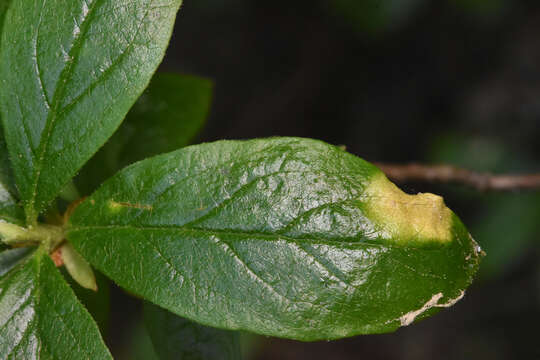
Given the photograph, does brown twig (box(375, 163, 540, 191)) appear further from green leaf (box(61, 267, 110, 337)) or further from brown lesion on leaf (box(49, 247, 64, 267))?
brown lesion on leaf (box(49, 247, 64, 267))

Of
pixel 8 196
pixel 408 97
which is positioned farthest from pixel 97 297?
pixel 408 97

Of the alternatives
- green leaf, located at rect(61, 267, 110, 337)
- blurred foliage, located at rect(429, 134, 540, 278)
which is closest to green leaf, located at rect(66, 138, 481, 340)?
green leaf, located at rect(61, 267, 110, 337)

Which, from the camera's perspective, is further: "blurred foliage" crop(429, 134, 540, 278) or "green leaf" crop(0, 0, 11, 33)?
"blurred foliage" crop(429, 134, 540, 278)

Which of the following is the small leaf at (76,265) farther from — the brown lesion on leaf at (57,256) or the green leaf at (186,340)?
the green leaf at (186,340)

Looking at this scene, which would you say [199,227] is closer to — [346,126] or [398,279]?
[398,279]

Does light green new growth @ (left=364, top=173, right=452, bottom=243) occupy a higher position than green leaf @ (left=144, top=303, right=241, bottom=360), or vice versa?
light green new growth @ (left=364, top=173, right=452, bottom=243)

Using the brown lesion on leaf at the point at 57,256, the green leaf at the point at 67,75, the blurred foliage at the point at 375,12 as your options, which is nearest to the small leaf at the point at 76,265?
the brown lesion on leaf at the point at 57,256

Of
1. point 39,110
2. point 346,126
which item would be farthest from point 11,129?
point 346,126
